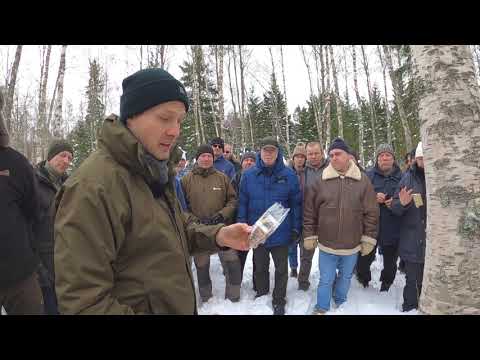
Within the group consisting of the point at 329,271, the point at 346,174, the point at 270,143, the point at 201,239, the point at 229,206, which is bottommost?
the point at 329,271

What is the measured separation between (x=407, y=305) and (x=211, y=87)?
22.7 meters

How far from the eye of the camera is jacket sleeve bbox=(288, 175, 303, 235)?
4207mm

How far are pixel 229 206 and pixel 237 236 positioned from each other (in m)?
2.87

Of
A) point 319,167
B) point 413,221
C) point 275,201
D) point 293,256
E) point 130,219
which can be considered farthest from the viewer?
point 293,256

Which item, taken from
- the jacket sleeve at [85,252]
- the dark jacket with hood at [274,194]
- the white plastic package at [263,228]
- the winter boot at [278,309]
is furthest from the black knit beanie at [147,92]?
the winter boot at [278,309]

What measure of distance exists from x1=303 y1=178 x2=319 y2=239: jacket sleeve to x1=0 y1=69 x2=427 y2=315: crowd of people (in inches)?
0.5

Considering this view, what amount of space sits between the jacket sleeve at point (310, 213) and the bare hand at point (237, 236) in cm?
246

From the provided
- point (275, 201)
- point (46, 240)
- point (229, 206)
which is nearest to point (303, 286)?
point (275, 201)

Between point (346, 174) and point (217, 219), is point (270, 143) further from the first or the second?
point (217, 219)

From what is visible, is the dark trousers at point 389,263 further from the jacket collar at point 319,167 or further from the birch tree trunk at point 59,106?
the birch tree trunk at point 59,106

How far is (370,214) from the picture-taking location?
391cm

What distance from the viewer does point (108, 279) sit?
113 cm

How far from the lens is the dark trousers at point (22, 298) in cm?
245
